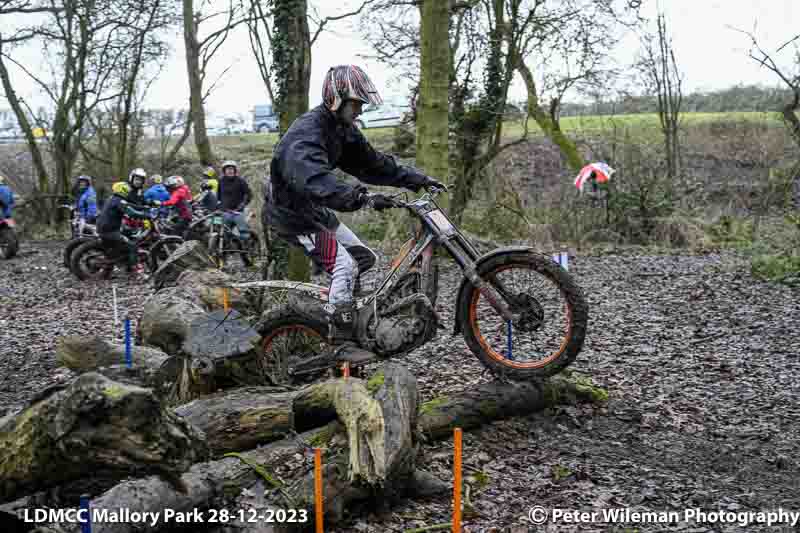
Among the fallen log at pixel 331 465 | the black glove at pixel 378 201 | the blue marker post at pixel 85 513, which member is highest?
the black glove at pixel 378 201

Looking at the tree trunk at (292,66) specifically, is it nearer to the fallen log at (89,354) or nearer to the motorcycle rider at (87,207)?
the fallen log at (89,354)

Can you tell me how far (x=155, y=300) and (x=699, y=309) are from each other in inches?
226

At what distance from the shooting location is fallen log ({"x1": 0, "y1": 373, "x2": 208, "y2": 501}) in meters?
2.68

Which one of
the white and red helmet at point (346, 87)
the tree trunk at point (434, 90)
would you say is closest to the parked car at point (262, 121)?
the tree trunk at point (434, 90)

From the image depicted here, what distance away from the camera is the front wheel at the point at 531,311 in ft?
14.8

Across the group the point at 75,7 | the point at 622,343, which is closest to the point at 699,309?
the point at 622,343

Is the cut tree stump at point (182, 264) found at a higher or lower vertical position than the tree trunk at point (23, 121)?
lower

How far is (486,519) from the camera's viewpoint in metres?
3.65

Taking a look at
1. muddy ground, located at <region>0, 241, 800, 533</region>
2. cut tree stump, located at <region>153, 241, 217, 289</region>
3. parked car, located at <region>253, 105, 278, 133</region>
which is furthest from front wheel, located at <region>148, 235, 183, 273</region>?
parked car, located at <region>253, 105, 278, 133</region>

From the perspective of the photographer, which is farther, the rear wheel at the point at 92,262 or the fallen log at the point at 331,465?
the rear wheel at the point at 92,262

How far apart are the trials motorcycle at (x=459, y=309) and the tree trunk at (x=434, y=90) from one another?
641cm

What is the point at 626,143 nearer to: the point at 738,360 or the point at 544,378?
the point at 738,360

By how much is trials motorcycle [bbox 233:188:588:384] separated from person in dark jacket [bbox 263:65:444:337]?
7.4 inches

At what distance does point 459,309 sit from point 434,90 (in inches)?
278
